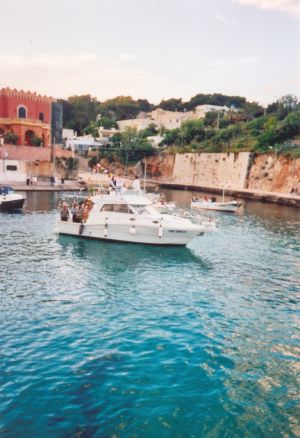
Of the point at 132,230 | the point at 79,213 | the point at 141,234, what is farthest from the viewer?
the point at 79,213

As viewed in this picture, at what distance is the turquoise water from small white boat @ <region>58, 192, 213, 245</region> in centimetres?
198

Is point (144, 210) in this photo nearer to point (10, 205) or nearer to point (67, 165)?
point (10, 205)

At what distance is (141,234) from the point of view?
2362 centimetres

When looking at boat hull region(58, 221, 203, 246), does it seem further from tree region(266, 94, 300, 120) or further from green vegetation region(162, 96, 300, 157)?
tree region(266, 94, 300, 120)

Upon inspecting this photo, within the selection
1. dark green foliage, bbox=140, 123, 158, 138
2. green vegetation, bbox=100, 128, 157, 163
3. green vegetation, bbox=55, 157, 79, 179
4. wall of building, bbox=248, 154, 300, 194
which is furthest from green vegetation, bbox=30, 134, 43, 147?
dark green foliage, bbox=140, 123, 158, 138

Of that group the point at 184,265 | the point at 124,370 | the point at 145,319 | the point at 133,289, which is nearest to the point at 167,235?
the point at 184,265

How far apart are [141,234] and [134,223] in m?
0.79

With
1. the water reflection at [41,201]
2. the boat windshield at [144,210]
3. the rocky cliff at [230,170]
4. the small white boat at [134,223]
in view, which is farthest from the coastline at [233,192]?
the boat windshield at [144,210]

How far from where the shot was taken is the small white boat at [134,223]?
23.2m

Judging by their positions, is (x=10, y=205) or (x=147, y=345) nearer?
(x=147, y=345)

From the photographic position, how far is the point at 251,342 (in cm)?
1171

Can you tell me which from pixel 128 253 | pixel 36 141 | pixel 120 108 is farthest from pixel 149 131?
pixel 128 253

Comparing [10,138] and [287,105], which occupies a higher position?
[287,105]

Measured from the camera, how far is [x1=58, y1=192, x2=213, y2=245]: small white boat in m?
23.2
